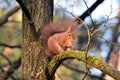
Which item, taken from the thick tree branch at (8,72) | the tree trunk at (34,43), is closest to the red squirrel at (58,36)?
the tree trunk at (34,43)

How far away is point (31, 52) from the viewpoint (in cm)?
370

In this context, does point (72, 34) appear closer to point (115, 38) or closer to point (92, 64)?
point (92, 64)

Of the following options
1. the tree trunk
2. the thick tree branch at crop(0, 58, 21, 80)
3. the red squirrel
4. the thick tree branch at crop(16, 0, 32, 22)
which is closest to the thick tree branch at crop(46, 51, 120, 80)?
the red squirrel

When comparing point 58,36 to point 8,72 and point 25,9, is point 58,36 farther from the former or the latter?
point 8,72

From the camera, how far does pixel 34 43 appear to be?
3.69 meters

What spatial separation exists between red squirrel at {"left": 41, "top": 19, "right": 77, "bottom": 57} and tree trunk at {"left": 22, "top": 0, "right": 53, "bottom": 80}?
0.16 metres

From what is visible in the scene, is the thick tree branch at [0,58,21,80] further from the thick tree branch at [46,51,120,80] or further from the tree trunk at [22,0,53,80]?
the thick tree branch at [46,51,120,80]

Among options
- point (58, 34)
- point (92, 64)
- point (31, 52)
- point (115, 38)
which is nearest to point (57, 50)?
point (58, 34)

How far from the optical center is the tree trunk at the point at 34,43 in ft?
12.0

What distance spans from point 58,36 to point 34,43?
32 cm

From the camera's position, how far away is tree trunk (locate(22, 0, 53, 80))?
3.67m

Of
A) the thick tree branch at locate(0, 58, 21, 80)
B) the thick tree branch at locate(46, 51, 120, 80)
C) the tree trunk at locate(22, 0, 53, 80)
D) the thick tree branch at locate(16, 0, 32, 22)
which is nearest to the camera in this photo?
the thick tree branch at locate(46, 51, 120, 80)

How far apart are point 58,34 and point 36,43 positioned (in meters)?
0.30

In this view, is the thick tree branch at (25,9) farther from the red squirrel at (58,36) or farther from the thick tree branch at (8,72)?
the thick tree branch at (8,72)
